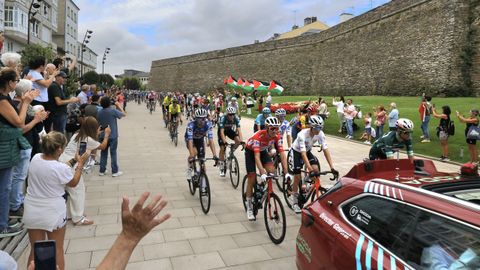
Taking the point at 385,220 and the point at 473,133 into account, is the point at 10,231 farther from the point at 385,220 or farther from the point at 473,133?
the point at 473,133

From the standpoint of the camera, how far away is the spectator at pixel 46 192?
11.7ft

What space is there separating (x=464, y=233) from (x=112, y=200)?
21.7 ft

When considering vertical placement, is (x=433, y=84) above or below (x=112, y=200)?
above

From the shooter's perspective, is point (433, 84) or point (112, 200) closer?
point (112, 200)

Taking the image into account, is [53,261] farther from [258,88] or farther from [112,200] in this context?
[258,88]

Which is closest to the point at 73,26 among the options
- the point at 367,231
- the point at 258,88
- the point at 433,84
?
the point at 258,88

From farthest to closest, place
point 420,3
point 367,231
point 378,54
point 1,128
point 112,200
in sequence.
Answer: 1. point 378,54
2. point 420,3
3. point 112,200
4. point 1,128
5. point 367,231

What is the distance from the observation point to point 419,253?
2.29 metres

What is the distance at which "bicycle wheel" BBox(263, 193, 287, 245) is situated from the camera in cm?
525

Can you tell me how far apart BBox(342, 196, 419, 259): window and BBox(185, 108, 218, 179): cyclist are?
15.9ft

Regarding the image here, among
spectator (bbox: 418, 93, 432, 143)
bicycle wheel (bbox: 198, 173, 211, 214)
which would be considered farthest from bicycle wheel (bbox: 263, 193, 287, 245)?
spectator (bbox: 418, 93, 432, 143)

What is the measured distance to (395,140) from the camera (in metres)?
6.10

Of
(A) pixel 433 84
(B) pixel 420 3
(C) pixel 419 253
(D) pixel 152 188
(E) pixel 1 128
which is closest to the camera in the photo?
(C) pixel 419 253

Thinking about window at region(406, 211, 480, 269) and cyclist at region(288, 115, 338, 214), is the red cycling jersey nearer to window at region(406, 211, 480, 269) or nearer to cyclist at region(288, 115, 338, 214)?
cyclist at region(288, 115, 338, 214)
